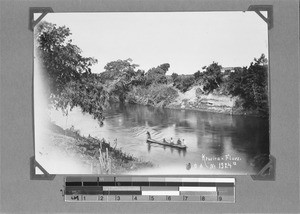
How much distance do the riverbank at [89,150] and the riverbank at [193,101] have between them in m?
0.23

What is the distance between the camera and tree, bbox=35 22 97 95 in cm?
165

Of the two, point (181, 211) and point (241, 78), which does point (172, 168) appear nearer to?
point (181, 211)

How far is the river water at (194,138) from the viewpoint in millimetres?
1626

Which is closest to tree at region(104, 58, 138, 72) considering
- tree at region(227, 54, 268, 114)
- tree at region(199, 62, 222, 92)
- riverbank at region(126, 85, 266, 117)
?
riverbank at region(126, 85, 266, 117)

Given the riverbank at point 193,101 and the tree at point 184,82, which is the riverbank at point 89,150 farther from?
the tree at point 184,82

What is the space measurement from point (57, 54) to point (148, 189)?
69 centimetres

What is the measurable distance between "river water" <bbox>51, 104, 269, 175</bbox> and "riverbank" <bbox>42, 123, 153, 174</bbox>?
3 cm

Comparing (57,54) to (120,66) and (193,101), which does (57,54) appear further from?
(193,101)

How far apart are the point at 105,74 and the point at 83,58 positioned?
0.11m

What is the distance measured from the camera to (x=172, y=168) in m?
1.63

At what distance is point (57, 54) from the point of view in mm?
1658

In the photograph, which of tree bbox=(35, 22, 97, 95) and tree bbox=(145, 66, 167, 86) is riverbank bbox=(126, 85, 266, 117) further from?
tree bbox=(35, 22, 97, 95)

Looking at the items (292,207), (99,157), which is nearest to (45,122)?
(99,157)

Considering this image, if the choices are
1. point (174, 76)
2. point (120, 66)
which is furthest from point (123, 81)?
point (174, 76)
